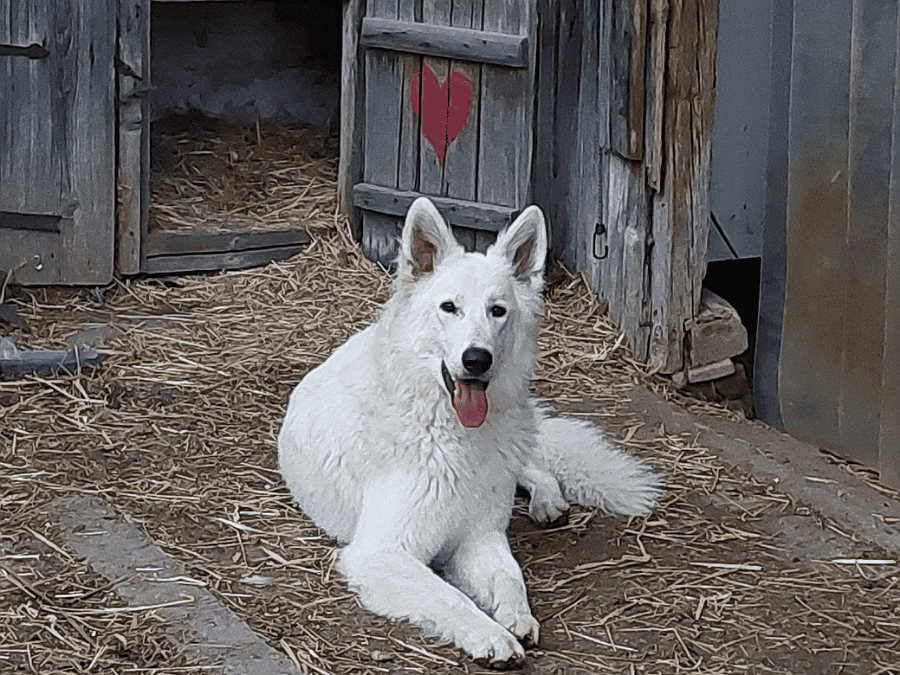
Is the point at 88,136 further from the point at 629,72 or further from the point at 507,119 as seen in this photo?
the point at 629,72

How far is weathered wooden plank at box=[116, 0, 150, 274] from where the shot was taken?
736 centimetres

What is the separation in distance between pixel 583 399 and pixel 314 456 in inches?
74.9

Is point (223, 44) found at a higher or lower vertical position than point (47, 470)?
higher

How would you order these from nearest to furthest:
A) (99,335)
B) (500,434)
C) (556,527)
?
(500,434) < (556,527) < (99,335)

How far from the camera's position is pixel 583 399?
643cm

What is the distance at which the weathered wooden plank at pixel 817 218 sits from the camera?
5848mm

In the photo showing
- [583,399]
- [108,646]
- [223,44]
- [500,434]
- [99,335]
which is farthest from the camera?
[223,44]

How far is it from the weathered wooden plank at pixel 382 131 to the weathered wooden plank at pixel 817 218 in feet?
8.23

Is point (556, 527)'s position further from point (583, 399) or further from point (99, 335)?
point (99, 335)

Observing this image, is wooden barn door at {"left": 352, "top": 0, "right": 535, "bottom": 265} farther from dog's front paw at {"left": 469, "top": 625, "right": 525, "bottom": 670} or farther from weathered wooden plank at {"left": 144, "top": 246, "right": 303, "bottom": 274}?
dog's front paw at {"left": 469, "top": 625, "right": 525, "bottom": 670}

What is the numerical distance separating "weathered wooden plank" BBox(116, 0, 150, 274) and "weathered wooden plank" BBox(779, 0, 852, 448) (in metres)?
3.40

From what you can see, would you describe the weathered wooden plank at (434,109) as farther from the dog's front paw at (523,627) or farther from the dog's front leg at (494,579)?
the dog's front paw at (523,627)

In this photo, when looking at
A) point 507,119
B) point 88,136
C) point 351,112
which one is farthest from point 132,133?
point 507,119

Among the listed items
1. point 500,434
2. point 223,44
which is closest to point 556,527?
point 500,434
